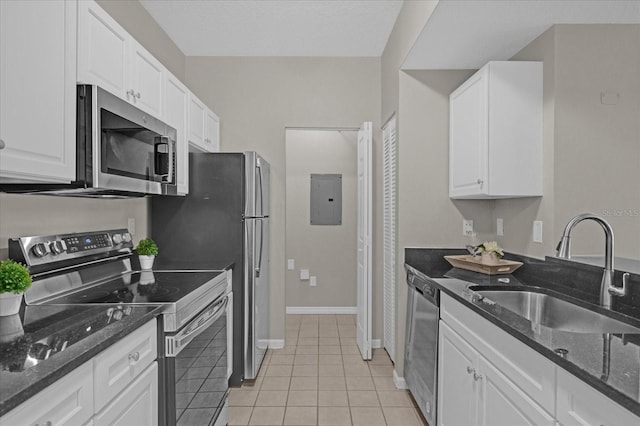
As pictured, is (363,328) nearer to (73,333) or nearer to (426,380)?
(426,380)

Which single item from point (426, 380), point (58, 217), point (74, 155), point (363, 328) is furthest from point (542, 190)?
point (58, 217)

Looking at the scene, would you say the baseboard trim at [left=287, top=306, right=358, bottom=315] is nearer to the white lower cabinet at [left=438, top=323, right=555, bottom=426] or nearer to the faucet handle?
the white lower cabinet at [left=438, top=323, right=555, bottom=426]

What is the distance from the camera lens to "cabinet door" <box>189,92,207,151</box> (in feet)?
10.5

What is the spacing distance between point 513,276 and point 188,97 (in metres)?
2.47

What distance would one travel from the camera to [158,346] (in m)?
1.79

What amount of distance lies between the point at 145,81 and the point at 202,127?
108cm

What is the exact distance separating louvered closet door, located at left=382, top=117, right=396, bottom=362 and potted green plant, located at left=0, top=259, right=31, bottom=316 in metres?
2.48

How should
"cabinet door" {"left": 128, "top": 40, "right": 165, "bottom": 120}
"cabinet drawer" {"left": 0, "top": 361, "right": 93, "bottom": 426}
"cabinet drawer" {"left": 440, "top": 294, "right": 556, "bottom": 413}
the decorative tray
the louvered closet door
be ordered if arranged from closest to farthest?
"cabinet drawer" {"left": 0, "top": 361, "right": 93, "bottom": 426}, "cabinet drawer" {"left": 440, "top": 294, "right": 556, "bottom": 413}, "cabinet door" {"left": 128, "top": 40, "right": 165, "bottom": 120}, the decorative tray, the louvered closet door

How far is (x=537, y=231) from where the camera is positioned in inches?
98.8

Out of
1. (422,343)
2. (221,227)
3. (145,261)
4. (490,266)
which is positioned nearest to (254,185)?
(221,227)

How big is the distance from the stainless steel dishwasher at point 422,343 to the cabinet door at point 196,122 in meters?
1.85

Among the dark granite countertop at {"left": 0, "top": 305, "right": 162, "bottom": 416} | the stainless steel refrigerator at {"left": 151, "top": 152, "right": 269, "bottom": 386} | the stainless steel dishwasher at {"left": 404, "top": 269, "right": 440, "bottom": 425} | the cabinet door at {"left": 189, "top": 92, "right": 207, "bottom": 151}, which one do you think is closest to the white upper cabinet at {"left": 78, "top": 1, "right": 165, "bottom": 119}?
the cabinet door at {"left": 189, "top": 92, "right": 207, "bottom": 151}

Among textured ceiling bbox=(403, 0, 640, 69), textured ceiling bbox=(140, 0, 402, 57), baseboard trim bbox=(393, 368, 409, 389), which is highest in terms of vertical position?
textured ceiling bbox=(140, 0, 402, 57)

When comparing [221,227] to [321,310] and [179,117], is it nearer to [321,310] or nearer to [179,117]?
[179,117]
